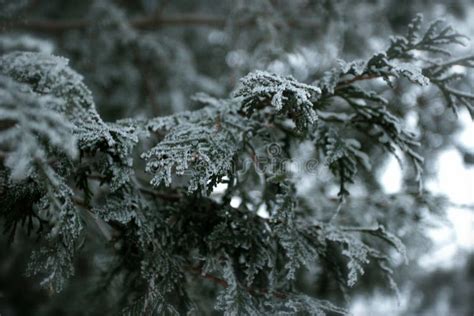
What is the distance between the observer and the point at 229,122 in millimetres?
2031

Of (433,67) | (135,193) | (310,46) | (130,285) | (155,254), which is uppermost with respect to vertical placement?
(310,46)

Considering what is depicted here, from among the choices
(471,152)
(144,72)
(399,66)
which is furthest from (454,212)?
(144,72)

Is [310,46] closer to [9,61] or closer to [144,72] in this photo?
[144,72]

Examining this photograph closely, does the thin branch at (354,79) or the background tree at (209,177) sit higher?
the thin branch at (354,79)

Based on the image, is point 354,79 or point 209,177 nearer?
point 209,177

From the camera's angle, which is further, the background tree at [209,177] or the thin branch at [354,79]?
the thin branch at [354,79]

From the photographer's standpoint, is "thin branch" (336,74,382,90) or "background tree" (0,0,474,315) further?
"thin branch" (336,74,382,90)

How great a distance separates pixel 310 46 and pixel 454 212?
2.26m

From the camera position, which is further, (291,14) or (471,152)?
(291,14)

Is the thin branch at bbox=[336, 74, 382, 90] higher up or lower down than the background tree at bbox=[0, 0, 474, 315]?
higher up

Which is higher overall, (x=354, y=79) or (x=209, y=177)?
(x=354, y=79)

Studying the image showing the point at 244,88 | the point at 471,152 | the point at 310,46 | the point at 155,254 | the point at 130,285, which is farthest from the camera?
the point at 310,46

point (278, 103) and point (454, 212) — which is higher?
point (454, 212)

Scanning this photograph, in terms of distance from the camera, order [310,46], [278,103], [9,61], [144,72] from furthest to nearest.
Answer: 1. [310,46]
2. [144,72]
3. [9,61]
4. [278,103]
